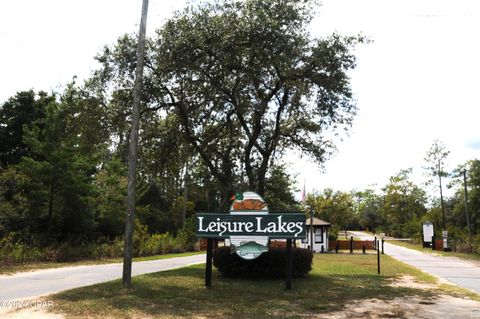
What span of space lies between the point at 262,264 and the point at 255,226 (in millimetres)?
2568

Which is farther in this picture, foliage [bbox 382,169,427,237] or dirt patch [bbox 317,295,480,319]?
foliage [bbox 382,169,427,237]

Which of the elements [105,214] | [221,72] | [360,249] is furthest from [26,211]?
[360,249]

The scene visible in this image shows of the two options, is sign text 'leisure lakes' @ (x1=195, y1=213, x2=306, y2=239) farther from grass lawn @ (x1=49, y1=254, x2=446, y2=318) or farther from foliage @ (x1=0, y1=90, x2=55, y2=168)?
foliage @ (x1=0, y1=90, x2=55, y2=168)

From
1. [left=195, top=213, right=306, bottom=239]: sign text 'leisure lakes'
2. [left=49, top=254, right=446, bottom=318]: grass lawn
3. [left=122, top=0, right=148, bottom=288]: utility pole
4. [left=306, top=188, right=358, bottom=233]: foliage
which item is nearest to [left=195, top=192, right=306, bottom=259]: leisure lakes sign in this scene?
[left=195, top=213, right=306, bottom=239]: sign text 'leisure lakes'

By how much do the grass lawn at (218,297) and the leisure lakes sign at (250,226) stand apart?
50.5 inches

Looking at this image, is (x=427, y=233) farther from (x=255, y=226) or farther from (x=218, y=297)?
(x=218, y=297)

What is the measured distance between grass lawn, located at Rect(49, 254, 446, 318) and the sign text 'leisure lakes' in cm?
157

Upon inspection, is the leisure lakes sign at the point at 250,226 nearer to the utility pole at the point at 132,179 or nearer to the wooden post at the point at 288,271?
the wooden post at the point at 288,271

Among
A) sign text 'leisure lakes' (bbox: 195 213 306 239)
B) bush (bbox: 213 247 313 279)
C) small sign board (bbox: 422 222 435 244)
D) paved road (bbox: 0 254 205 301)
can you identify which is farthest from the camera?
small sign board (bbox: 422 222 435 244)

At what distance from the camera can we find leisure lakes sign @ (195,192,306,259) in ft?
41.3

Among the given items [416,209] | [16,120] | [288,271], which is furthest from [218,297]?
[416,209]

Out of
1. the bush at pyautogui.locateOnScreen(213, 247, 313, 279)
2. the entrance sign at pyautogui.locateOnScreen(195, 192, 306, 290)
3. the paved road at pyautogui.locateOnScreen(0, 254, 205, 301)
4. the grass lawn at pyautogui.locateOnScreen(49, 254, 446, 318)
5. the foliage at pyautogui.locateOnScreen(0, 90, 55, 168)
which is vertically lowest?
the paved road at pyautogui.locateOnScreen(0, 254, 205, 301)

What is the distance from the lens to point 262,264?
48.2 feet

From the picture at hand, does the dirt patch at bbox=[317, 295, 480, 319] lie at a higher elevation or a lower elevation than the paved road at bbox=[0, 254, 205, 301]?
higher
